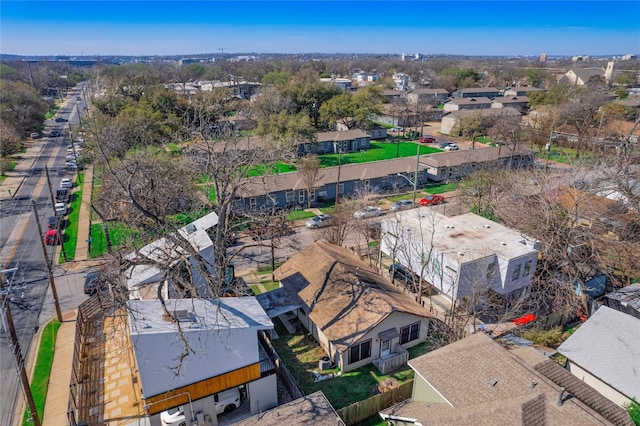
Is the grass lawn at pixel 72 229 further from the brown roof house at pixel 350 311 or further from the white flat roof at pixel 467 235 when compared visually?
the white flat roof at pixel 467 235

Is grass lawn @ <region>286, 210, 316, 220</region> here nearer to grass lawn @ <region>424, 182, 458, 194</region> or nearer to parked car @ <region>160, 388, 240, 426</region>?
grass lawn @ <region>424, 182, 458, 194</region>

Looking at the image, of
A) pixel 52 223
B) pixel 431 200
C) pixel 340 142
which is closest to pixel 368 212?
pixel 431 200

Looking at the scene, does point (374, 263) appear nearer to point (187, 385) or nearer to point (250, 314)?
point (250, 314)

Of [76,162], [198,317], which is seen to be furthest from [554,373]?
[76,162]

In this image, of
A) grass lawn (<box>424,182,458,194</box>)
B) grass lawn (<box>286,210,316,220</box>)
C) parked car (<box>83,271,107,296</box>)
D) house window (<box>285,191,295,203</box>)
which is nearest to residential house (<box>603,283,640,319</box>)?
grass lawn (<box>424,182,458,194</box>)

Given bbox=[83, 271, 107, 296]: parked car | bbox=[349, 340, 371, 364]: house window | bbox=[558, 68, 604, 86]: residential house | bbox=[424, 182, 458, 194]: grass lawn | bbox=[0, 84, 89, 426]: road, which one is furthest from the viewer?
bbox=[558, 68, 604, 86]: residential house

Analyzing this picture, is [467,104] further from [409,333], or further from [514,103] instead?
[409,333]
